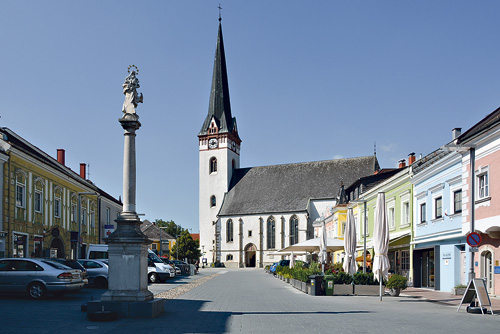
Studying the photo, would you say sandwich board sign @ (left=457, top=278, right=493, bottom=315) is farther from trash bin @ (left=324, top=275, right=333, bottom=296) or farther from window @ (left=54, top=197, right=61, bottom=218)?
window @ (left=54, top=197, right=61, bottom=218)

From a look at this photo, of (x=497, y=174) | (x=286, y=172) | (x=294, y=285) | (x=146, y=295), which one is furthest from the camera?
(x=286, y=172)

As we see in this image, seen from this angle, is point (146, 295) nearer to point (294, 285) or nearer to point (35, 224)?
point (294, 285)

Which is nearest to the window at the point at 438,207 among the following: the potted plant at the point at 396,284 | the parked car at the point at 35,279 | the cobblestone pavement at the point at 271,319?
the potted plant at the point at 396,284

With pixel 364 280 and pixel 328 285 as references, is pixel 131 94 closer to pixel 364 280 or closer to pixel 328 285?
pixel 328 285

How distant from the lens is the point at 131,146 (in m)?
15.1

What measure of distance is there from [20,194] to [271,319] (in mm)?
20999

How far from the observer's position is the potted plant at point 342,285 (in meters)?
22.7

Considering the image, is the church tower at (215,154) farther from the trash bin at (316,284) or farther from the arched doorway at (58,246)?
the trash bin at (316,284)

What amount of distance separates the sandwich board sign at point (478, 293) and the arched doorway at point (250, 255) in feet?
241

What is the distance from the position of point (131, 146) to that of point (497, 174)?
1278 centimetres

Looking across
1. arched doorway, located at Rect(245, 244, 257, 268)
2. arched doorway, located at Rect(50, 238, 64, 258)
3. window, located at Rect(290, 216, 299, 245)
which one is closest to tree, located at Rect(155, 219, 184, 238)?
arched doorway, located at Rect(245, 244, 257, 268)

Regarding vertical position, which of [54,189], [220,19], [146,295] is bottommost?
[146,295]

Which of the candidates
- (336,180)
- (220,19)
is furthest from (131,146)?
(220,19)

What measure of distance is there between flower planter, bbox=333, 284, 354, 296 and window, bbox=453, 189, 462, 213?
6.12 m
